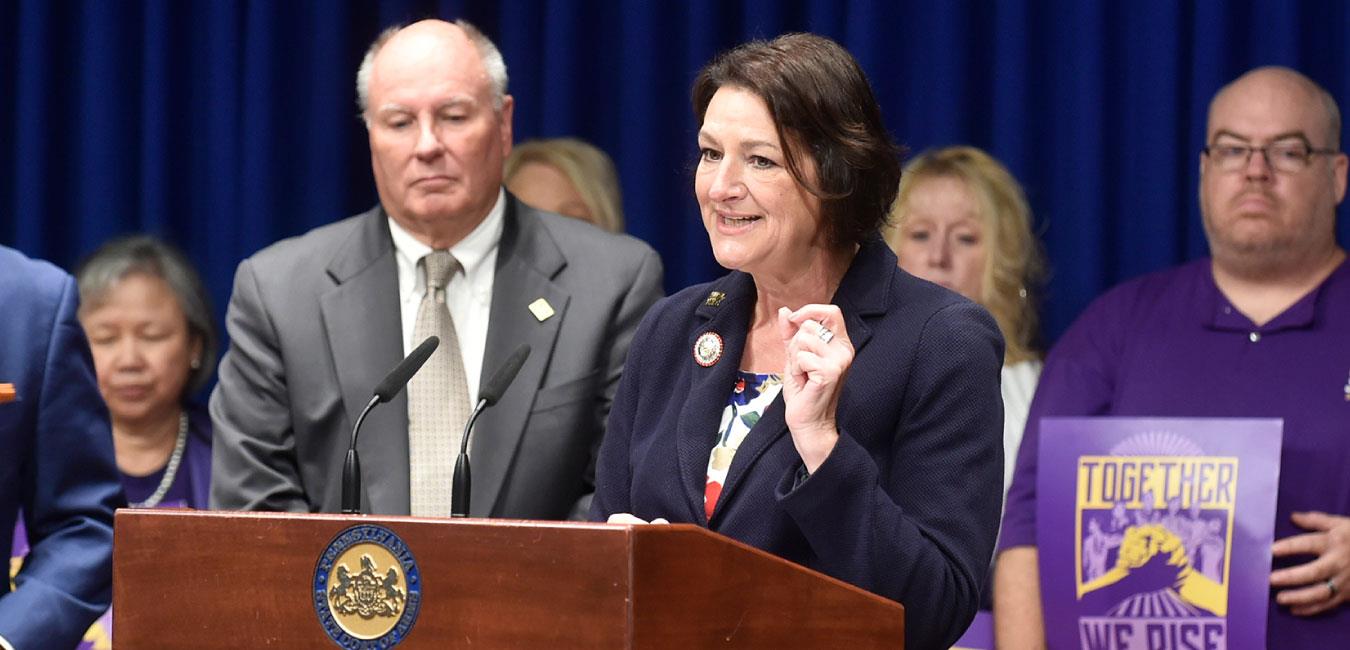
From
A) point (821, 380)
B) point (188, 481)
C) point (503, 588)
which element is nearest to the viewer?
point (503, 588)

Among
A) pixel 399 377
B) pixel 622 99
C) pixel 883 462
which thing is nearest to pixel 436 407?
pixel 399 377

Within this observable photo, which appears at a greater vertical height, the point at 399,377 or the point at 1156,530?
the point at 399,377

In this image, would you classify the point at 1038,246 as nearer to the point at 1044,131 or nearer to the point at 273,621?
the point at 1044,131

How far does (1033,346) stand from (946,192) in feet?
1.46

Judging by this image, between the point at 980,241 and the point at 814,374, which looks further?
the point at 980,241

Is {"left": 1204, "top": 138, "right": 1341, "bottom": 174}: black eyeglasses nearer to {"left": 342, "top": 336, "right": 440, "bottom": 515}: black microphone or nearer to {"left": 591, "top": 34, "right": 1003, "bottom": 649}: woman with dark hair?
{"left": 591, "top": 34, "right": 1003, "bottom": 649}: woman with dark hair

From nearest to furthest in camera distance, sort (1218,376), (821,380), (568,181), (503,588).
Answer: (503,588) → (821,380) → (1218,376) → (568,181)

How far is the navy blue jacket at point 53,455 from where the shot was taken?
2.81 m

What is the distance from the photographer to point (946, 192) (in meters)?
4.49

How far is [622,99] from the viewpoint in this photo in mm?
4945

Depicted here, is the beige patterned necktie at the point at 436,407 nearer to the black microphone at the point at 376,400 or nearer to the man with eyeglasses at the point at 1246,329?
the black microphone at the point at 376,400

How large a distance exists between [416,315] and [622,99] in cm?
158

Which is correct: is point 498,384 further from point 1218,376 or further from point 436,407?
point 1218,376

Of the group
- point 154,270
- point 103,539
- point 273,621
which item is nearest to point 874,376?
point 273,621
